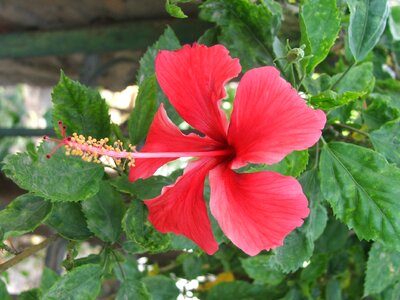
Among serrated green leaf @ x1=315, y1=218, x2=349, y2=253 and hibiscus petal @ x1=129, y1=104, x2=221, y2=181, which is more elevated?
hibiscus petal @ x1=129, y1=104, x2=221, y2=181

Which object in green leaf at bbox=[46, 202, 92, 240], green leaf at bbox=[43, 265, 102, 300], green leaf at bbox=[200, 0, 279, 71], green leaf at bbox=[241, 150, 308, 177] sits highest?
green leaf at bbox=[200, 0, 279, 71]

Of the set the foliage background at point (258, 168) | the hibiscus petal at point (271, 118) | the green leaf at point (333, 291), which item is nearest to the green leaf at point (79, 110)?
the foliage background at point (258, 168)

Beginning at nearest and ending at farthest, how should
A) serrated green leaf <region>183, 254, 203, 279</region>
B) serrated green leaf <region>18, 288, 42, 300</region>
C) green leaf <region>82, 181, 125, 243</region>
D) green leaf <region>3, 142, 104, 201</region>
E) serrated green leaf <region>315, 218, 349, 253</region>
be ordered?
green leaf <region>3, 142, 104, 201</region>
green leaf <region>82, 181, 125, 243</region>
serrated green leaf <region>18, 288, 42, 300</region>
serrated green leaf <region>315, 218, 349, 253</region>
serrated green leaf <region>183, 254, 203, 279</region>

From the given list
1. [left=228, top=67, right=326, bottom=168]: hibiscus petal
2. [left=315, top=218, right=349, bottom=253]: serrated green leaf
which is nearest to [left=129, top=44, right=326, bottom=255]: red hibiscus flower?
[left=228, top=67, right=326, bottom=168]: hibiscus petal

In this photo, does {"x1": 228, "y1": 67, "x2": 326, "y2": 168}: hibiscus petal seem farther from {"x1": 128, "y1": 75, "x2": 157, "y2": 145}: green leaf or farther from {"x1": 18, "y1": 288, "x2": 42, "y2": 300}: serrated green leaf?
{"x1": 18, "y1": 288, "x2": 42, "y2": 300}: serrated green leaf

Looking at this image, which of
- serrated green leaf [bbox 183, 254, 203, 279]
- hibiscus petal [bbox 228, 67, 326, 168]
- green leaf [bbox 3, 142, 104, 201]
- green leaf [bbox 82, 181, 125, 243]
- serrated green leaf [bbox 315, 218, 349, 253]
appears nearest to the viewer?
hibiscus petal [bbox 228, 67, 326, 168]

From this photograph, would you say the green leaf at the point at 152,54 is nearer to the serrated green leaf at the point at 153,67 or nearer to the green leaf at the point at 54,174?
the serrated green leaf at the point at 153,67
